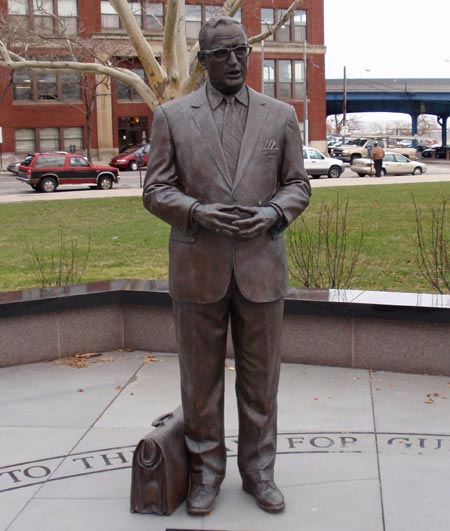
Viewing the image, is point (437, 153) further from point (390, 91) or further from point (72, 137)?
point (72, 137)

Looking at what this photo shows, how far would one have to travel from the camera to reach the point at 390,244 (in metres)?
13.1

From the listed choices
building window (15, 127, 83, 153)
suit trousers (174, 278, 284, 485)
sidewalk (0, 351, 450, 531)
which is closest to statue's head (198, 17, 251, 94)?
suit trousers (174, 278, 284, 485)

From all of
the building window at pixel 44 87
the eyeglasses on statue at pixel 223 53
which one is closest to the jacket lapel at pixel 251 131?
the eyeglasses on statue at pixel 223 53

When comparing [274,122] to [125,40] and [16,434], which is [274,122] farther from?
[125,40]

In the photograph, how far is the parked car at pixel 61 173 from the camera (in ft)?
101

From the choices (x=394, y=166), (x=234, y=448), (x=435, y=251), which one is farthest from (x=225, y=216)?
(x=394, y=166)

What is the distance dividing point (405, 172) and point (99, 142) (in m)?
23.3

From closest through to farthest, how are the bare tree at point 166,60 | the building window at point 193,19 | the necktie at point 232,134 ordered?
the necktie at point 232,134, the bare tree at point 166,60, the building window at point 193,19

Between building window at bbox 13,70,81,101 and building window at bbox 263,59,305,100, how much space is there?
13279 mm

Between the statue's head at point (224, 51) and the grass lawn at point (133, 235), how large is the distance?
5.89 meters

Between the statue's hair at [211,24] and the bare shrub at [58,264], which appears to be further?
the bare shrub at [58,264]

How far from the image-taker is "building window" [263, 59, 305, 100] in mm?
55750

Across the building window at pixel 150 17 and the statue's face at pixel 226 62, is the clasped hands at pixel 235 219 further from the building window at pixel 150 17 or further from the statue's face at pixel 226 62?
the building window at pixel 150 17

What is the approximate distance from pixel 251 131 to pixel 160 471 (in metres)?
1.92
